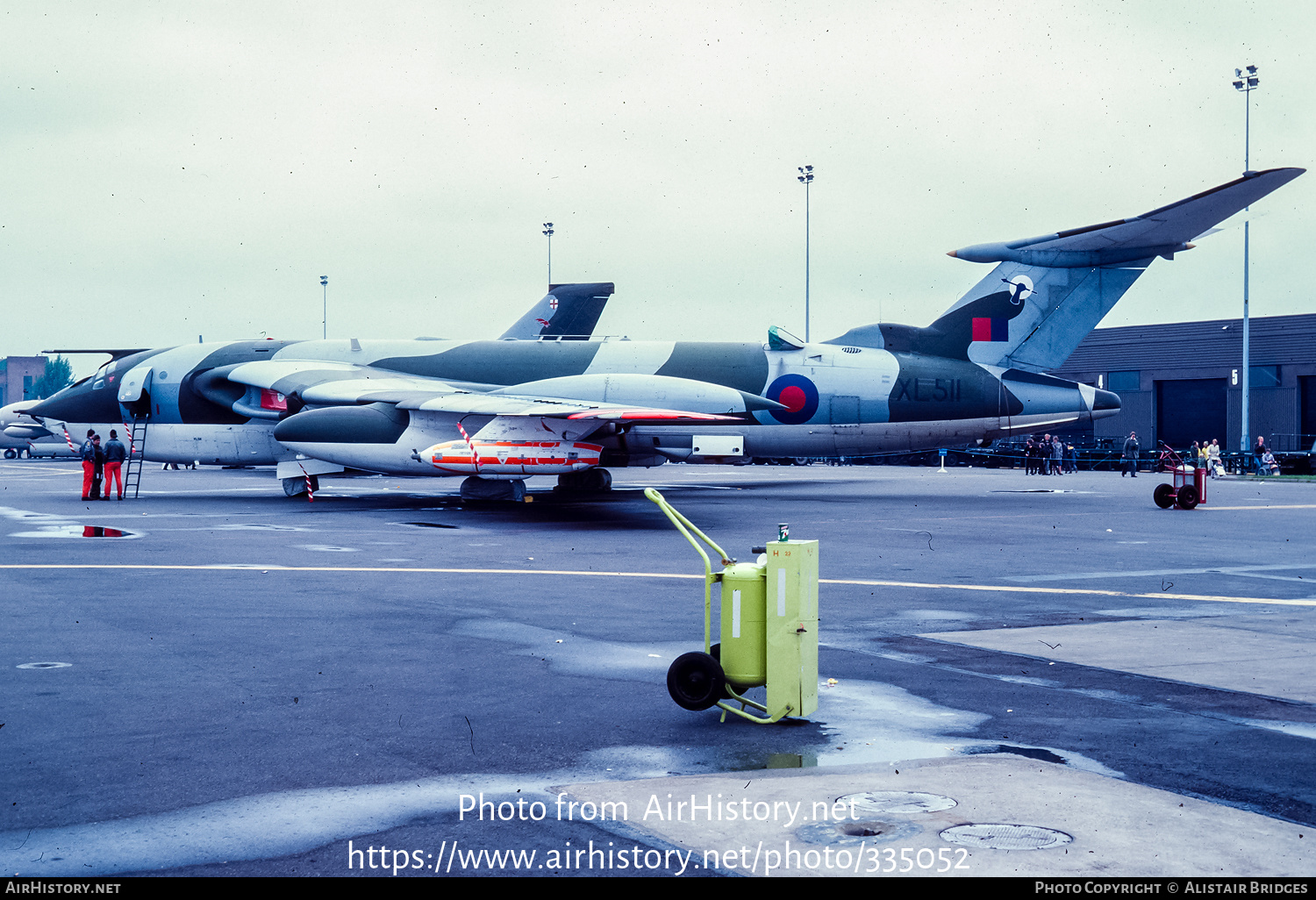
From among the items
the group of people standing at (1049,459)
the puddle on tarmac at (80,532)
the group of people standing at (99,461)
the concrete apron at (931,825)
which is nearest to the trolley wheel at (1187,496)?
the group of people standing at (1049,459)

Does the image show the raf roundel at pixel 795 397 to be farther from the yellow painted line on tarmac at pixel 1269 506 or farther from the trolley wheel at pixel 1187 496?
the yellow painted line on tarmac at pixel 1269 506

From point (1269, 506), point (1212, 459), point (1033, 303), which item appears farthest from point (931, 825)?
point (1212, 459)

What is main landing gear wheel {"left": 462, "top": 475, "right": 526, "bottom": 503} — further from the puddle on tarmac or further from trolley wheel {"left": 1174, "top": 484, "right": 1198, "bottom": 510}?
trolley wheel {"left": 1174, "top": 484, "right": 1198, "bottom": 510}

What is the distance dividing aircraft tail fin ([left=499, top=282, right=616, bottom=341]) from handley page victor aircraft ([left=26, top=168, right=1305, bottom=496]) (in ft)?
40.3

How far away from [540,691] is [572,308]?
3375cm

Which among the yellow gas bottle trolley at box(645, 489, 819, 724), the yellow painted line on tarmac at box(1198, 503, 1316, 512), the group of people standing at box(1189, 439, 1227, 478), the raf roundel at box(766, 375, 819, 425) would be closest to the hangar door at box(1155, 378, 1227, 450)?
the group of people standing at box(1189, 439, 1227, 478)

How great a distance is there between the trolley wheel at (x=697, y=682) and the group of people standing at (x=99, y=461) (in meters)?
23.7

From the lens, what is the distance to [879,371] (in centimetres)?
2764

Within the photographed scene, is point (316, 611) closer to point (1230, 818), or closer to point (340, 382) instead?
point (1230, 818)

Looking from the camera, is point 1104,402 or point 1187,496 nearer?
point 1187,496

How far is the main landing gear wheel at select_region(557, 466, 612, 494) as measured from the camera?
28.6m

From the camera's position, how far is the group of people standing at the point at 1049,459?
153ft

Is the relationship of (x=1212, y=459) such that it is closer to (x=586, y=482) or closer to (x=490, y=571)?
(x=586, y=482)

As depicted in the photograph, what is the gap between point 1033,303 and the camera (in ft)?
91.8
